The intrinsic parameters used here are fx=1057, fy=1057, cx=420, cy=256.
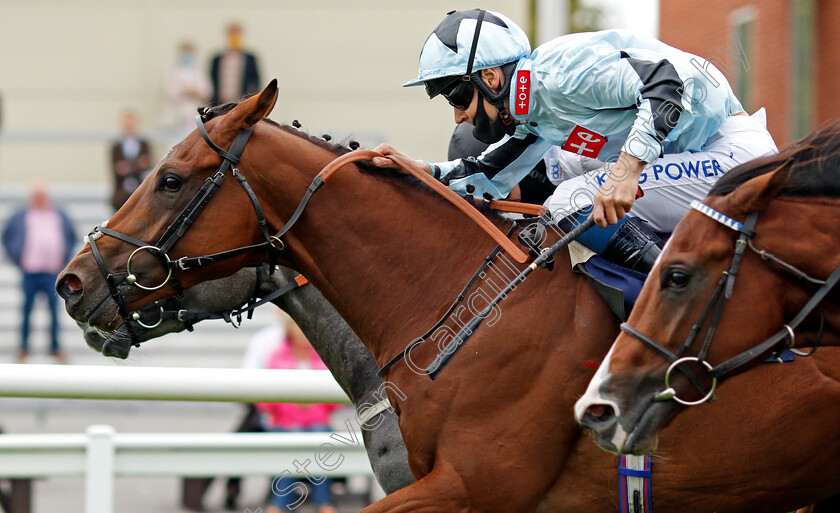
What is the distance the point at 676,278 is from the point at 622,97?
82 cm

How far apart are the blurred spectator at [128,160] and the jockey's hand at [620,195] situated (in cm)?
794

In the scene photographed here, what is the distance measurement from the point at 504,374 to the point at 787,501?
98cm

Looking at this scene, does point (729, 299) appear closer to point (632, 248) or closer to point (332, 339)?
point (632, 248)

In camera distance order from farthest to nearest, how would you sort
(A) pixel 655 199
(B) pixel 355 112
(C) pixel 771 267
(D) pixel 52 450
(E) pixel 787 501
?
(B) pixel 355 112 → (D) pixel 52 450 → (A) pixel 655 199 → (E) pixel 787 501 → (C) pixel 771 267

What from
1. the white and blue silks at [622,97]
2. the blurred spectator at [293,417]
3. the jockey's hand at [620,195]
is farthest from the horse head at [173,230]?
the blurred spectator at [293,417]

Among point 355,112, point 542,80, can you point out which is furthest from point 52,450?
point 355,112

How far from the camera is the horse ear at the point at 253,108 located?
A: 3.56m

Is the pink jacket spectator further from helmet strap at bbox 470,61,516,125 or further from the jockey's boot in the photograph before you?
the jockey's boot

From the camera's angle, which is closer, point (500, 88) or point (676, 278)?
point (676, 278)

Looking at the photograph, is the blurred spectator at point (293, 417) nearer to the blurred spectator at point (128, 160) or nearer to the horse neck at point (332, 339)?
the horse neck at point (332, 339)

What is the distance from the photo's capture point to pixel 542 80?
357cm

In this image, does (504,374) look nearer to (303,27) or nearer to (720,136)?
(720,136)

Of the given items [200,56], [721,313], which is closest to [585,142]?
[721,313]

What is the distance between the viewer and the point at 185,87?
11.8 metres
